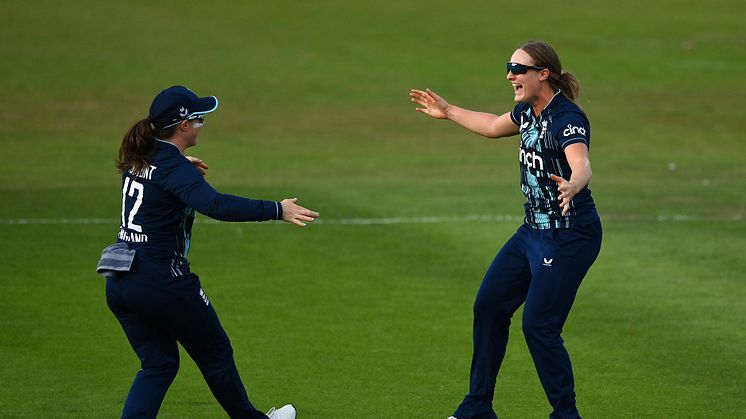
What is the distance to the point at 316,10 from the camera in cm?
4094

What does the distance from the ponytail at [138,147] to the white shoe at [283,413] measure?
194 centimetres

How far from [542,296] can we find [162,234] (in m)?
2.32

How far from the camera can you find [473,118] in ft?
30.3

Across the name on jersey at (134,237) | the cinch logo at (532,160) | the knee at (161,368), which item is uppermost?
the cinch logo at (532,160)

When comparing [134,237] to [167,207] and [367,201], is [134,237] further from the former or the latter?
[367,201]

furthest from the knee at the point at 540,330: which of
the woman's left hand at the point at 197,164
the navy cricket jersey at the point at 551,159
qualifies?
the woman's left hand at the point at 197,164

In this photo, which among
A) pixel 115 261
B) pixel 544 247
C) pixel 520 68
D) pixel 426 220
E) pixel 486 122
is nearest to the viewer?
pixel 115 261

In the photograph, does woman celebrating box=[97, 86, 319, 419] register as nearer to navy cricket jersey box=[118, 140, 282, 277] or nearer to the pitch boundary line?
navy cricket jersey box=[118, 140, 282, 277]

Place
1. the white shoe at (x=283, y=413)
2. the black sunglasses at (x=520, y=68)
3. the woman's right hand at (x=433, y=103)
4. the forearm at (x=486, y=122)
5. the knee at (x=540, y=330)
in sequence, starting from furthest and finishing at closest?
the woman's right hand at (x=433, y=103)
the forearm at (x=486, y=122)
the white shoe at (x=283, y=413)
the black sunglasses at (x=520, y=68)
the knee at (x=540, y=330)

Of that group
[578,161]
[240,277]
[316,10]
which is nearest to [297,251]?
[240,277]

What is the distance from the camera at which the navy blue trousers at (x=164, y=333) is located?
766cm

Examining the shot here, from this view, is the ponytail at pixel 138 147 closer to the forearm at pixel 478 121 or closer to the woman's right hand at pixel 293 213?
the woman's right hand at pixel 293 213

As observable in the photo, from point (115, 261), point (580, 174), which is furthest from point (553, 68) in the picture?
point (115, 261)

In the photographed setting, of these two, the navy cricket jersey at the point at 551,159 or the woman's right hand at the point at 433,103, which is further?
the woman's right hand at the point at 433,103
